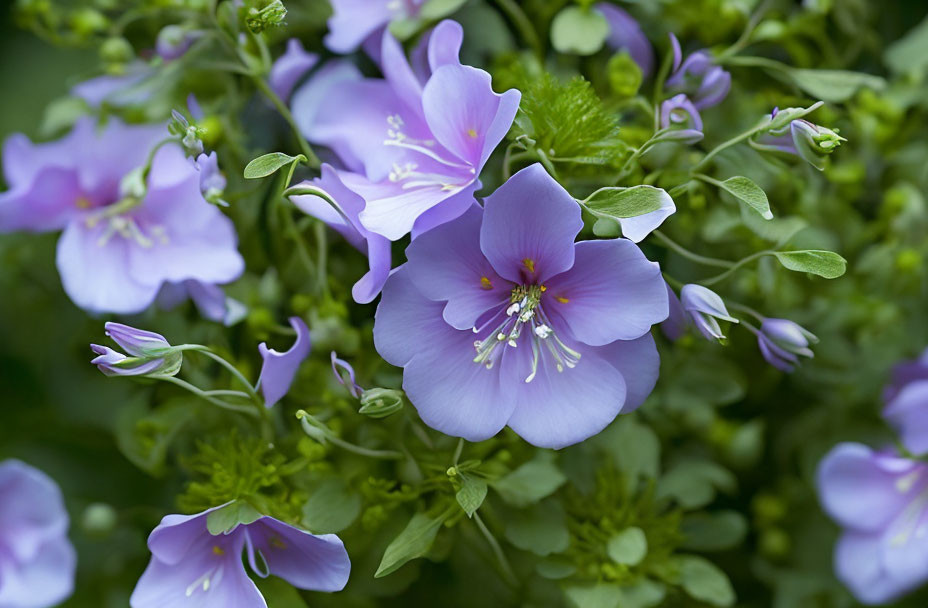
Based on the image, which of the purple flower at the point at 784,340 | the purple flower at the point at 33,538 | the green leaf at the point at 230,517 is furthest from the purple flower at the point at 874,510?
the purple flower at the point at 33,538

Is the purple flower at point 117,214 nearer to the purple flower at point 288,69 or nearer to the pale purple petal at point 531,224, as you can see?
the purple flower at point 288,69

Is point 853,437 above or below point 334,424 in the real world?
below

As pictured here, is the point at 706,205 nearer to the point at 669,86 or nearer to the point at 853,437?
the point at 669,86

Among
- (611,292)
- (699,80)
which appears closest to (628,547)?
(611,292)

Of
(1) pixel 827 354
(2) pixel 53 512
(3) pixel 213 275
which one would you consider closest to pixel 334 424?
(3) pixel 213 275

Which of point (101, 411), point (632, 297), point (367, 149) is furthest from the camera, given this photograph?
point (101, 411)

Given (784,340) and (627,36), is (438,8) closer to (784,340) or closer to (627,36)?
(627,36)

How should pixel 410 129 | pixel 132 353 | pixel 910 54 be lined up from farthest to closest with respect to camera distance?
pixel 910 54
pixel 410 129
pixel 132 353
